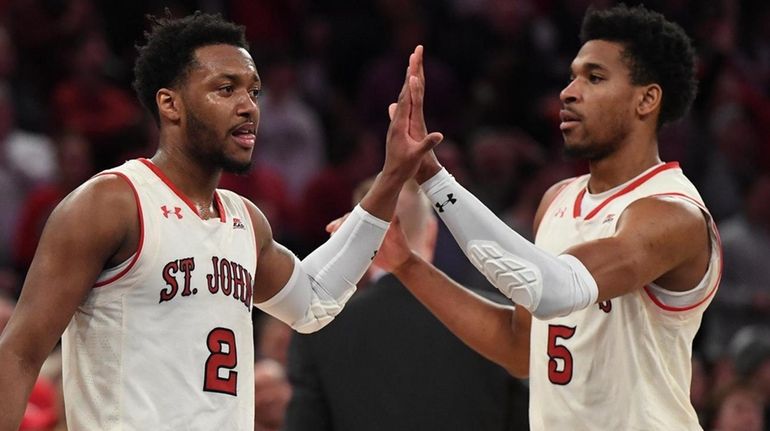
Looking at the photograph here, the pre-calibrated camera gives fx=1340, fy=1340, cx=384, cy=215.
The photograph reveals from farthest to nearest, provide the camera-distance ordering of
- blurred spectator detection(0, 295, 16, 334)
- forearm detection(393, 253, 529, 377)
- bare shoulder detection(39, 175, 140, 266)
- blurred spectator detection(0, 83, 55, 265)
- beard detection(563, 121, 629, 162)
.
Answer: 1. blurred spectator detection(0, 83, 55, 265)
2. blurred spectator detection(0, 295, 16, 334)
3. forearm detection(393, 253, 529, 377)
4. beard detection(563, 121, 629, 162)
5. bare shoulder detection(39, 175, 140, 266)

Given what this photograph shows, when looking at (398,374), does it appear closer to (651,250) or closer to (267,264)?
(267,264)

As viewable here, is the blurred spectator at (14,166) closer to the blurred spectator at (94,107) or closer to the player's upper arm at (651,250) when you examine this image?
the blurred spectator at (94,107)

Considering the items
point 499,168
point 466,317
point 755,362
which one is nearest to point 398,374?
point 466,317

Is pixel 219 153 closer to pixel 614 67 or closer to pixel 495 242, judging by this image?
pixel 495 242

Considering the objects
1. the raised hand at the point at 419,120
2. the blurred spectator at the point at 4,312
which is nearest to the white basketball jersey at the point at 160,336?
the raised hand at the point at 419,120

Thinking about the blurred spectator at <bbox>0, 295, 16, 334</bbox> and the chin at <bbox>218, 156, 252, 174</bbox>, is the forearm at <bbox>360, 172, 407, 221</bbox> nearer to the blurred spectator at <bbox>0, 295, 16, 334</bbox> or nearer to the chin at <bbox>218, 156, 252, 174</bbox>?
the chin at <bbox>218, 156, 252, 174</bbox>

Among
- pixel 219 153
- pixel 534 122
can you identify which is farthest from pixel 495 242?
pixel 534 122

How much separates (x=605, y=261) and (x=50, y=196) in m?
5.58

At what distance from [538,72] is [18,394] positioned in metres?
7.80

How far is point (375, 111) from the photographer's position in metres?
11.2

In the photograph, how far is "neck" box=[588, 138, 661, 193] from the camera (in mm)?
4934

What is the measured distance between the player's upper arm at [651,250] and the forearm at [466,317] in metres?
0.69

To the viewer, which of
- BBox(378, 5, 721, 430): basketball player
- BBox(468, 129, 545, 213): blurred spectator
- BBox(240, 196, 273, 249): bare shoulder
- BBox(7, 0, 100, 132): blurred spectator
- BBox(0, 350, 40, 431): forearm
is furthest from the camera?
BBox(7, 0, 100, 132): blurred spectator

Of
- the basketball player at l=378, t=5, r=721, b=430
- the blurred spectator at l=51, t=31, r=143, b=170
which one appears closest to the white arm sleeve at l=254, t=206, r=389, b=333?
the basketball player at l=378, t=5, r=721, b=430
